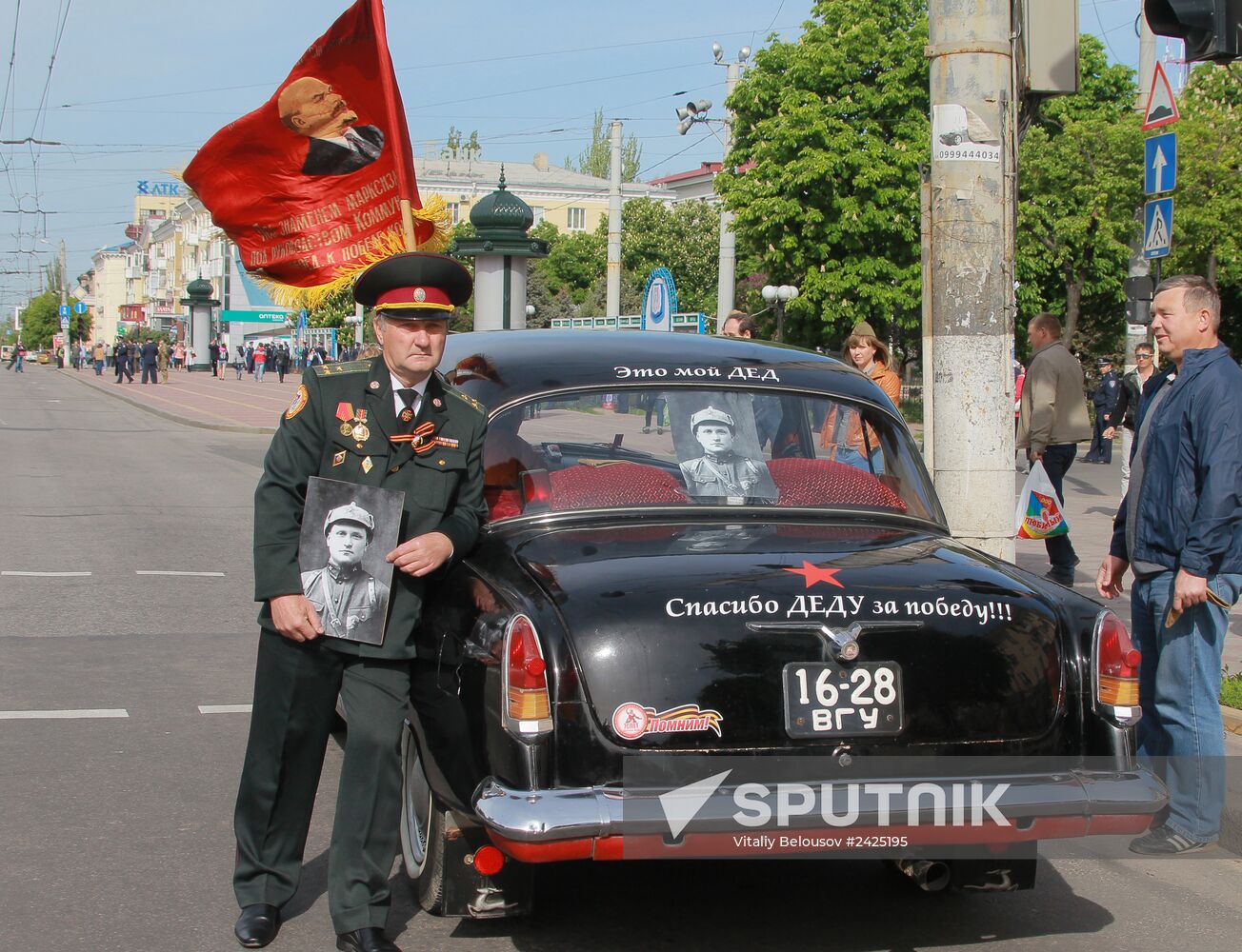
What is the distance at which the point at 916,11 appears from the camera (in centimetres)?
4253

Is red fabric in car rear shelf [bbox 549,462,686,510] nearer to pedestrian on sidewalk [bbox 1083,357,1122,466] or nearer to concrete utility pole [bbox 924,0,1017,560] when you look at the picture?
concrete utility pole [bbox 924,0,1017,560]

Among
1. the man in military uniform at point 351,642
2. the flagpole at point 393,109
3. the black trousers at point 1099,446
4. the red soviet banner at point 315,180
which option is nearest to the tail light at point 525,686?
the man in military uniform at point 351,642

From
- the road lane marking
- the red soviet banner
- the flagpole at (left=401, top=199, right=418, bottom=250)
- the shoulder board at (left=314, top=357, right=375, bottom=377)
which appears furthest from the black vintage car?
the road lane marking

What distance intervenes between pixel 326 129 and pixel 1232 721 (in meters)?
4.78

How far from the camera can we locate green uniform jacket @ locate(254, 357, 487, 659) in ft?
13.3

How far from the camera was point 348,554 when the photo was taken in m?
4.04

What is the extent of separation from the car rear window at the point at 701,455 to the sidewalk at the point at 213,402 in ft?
80.8

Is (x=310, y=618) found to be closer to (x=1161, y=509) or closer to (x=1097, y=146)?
(x=1161, y=509)

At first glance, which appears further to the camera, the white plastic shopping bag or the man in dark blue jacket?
the white plastic shopping bag

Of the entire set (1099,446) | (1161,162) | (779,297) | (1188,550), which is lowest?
(1099,446)

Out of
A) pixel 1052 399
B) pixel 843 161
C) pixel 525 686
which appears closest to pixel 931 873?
pixel 525 686

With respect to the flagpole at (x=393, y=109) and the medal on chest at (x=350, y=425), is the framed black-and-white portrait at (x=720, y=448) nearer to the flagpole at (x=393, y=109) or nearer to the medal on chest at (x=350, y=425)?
the medal on chest at (x=350, y=425)

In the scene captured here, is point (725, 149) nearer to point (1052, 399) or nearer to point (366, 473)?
point (1052, 399)

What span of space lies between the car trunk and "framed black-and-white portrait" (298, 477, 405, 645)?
43cm
